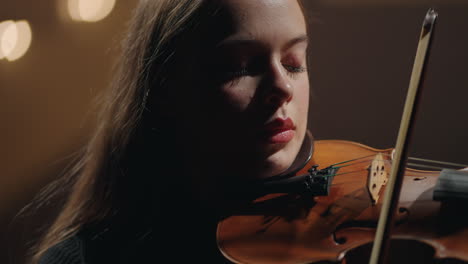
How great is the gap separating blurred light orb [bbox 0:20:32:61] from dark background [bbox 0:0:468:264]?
0.6 inches

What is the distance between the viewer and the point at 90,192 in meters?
0.85

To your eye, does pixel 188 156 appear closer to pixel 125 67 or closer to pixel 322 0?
pixel 125 67

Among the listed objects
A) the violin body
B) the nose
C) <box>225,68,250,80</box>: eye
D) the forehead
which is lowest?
the violin body

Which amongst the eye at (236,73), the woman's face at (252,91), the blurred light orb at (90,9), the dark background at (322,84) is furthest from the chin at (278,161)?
the blurred light orb at (90,9)

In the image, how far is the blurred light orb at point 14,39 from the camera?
1.14 m

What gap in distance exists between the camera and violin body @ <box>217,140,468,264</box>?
536 mm

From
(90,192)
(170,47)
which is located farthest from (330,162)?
(90,192)

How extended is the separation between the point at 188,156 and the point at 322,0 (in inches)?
19.8

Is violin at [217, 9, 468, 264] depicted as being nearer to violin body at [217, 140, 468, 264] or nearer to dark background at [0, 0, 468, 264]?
violin body at [217, 140, 468, 264]

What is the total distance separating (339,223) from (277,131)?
0.14 meters

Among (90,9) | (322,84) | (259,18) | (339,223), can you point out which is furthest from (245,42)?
(90,9)

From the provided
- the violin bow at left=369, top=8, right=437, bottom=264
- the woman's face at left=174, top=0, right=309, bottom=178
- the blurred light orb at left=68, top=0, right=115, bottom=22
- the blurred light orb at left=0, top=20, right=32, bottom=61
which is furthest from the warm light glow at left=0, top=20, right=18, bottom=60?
the violin bow at left=369, top=8, right=437, bottom=264

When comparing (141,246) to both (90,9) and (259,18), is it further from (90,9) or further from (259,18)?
(90,9)

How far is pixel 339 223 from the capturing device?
594 mm
